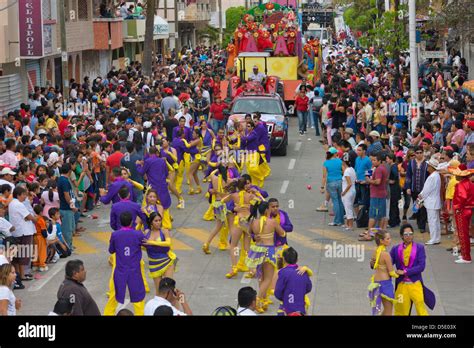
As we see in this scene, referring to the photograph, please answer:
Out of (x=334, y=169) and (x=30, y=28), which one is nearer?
(x=334, y=169)

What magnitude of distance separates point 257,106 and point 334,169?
1002cm

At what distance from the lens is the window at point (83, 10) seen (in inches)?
1925

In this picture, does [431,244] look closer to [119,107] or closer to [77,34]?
[119,107]

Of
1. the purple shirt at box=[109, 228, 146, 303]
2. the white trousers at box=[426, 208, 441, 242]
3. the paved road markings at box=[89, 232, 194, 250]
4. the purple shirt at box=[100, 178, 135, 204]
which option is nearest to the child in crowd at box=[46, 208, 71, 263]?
the purple shirt at box=[100, 178, 135, 204]

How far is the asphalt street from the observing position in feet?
53.9

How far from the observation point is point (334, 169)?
21.9m

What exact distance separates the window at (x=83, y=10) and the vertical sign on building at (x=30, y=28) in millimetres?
13908

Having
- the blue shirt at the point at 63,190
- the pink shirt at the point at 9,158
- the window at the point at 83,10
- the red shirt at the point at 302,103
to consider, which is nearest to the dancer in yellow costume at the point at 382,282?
the blue shirt at the point at 63,190

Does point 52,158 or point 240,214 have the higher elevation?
point 52,158

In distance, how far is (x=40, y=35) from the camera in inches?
1379

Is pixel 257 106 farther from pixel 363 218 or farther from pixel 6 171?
pixel 6 171

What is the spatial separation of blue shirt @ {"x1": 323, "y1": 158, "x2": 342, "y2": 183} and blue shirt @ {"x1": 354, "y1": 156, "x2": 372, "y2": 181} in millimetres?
349

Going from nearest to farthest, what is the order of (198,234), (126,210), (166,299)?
1. (166,299)
2. (126,210)
3. (198,234)

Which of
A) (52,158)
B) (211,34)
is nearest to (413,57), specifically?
(52,158)
